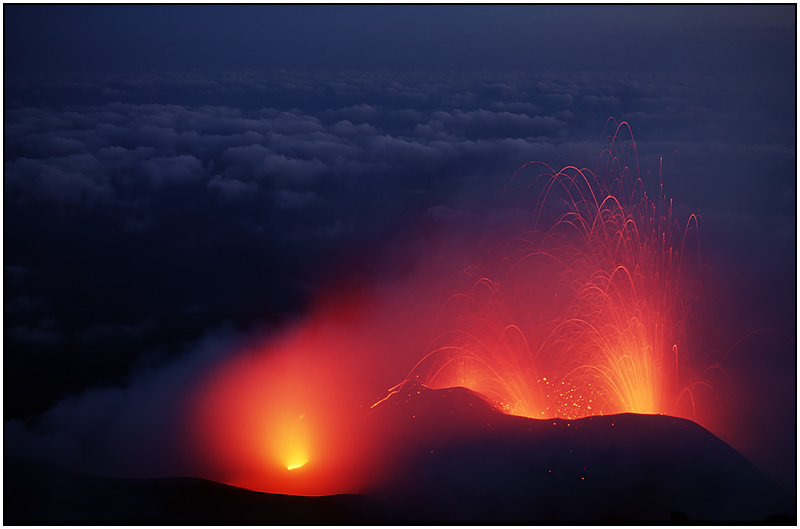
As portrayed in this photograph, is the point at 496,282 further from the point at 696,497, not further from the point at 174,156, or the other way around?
the point at 174,156

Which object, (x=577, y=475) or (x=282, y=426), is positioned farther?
(x=282, y=426)

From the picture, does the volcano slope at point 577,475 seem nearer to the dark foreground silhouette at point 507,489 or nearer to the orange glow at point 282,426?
the dark foreground silhouette at point 507,489

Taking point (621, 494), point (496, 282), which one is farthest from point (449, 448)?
point (496, 282)

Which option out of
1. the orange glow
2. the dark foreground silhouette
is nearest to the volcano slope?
the dark foreground silhouette

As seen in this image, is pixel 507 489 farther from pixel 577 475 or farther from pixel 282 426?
pixel 282 426

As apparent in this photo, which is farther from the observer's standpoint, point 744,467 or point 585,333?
point 585,333

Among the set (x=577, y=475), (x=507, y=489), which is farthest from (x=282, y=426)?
(x=577, y=475)

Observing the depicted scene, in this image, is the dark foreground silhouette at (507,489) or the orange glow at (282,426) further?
the orange glow at (282,426)

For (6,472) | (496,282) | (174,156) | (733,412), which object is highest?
(174,156)

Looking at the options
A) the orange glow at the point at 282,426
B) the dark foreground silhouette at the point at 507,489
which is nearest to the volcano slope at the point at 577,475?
the dark foreground silhouette at the point at 507,489
